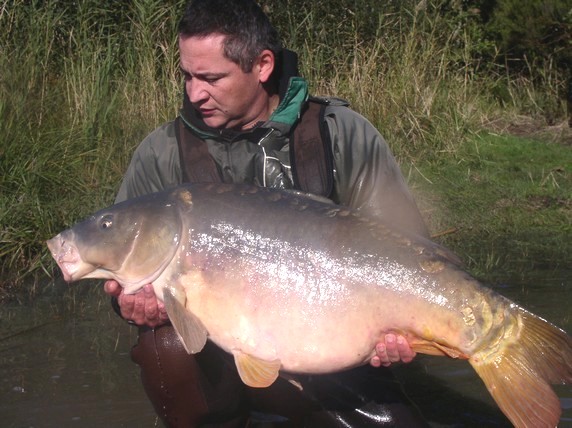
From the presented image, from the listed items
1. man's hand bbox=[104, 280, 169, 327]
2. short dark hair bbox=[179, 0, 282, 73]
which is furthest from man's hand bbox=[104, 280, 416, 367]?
short dark hair bbox=[179, 0, 282, 73]

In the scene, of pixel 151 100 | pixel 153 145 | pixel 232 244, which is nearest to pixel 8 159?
pixel 151 100

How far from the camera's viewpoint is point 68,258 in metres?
3.27

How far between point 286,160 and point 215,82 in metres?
0.41

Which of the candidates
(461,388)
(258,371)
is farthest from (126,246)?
(461,388)

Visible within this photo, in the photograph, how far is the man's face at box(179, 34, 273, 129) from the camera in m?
3.81

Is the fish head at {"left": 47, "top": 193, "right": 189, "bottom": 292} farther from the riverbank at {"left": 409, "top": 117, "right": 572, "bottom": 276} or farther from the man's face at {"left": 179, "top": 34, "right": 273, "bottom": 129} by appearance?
the riverbank at {"left": 409, "top": 117, "right": 572, "bottom": 276}

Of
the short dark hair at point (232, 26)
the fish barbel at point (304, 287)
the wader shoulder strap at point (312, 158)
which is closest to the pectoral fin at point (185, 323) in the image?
the fish barbel at point (304, 287)

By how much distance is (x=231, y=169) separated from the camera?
390 cm

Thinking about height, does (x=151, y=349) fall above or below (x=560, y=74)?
above

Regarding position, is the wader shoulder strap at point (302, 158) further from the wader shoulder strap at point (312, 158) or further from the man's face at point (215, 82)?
the man's face at point (215, 82)

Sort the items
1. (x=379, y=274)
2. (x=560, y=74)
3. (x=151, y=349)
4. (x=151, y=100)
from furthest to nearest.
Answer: (x=560, y=74)
(x=151, y=100)
(x=151, y=349)
(x=379, y=274)

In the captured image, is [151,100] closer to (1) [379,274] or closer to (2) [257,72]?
(2) [257,72]

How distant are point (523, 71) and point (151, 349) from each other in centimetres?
939

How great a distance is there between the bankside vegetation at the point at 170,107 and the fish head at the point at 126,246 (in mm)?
2505
